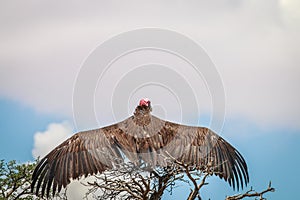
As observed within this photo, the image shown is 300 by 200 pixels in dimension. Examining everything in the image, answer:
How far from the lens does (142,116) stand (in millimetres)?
10484

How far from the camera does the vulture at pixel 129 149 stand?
385 inches

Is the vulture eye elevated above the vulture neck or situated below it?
above

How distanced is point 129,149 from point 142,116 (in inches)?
36.8

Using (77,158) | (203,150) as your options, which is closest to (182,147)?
(203,150)

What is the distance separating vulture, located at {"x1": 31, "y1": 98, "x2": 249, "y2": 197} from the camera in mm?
9773

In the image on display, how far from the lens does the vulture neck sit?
Result: 10336mm

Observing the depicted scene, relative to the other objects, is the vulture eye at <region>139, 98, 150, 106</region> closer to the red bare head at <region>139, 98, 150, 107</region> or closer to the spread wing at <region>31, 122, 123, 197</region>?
the red bare head at <region>139, 98, 150, 107</region>

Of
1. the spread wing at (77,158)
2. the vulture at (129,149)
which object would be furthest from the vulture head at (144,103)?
the spread wing at (77,158)

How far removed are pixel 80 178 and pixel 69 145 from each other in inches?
32.9

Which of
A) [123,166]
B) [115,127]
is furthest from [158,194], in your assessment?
[115,127]

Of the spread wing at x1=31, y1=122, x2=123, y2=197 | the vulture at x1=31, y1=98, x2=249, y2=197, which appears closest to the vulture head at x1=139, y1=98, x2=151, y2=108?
the vulture at x1=31, y1=98, x2=249, y2=197

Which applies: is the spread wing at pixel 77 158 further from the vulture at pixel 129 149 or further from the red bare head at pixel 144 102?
the red bare head at pixel 144 102

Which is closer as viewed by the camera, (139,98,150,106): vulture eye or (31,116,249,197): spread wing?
(31,116,249,197): spread wing

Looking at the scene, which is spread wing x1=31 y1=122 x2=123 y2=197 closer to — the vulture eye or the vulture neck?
the vulture neck
